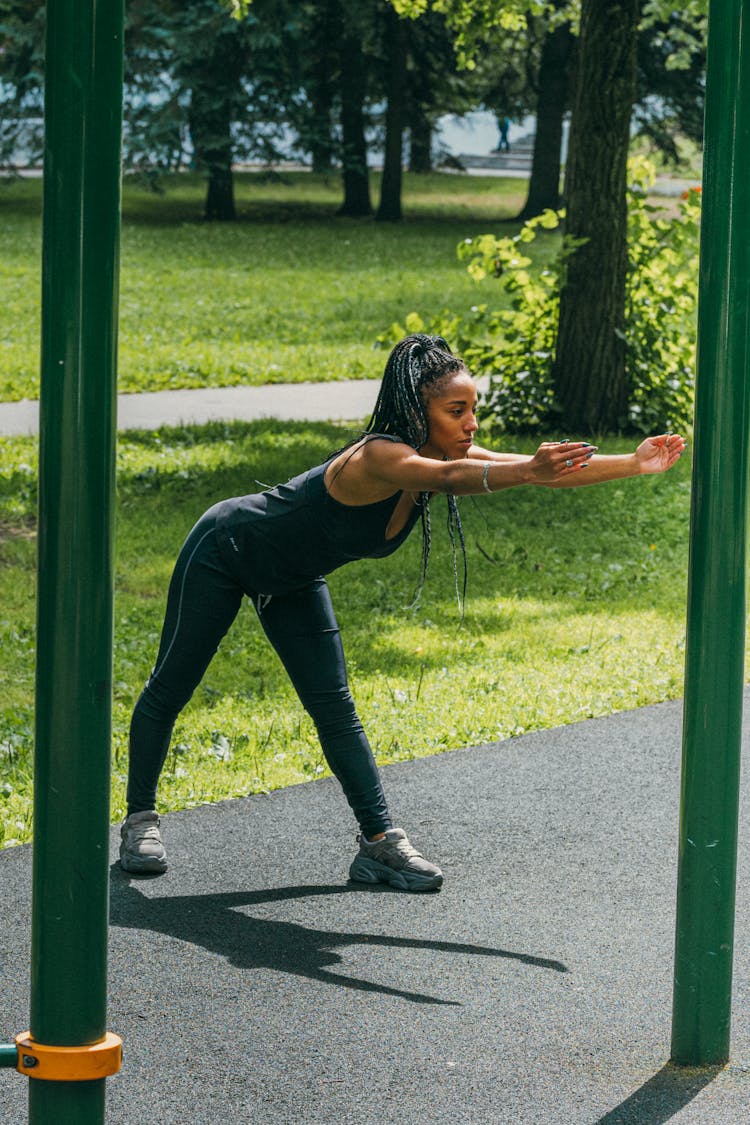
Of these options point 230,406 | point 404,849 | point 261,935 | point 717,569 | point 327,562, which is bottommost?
point 261,935

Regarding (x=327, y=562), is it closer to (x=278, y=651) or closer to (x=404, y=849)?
(x=278, y=651)

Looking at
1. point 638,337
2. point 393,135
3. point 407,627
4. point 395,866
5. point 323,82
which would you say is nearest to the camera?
point 395,866

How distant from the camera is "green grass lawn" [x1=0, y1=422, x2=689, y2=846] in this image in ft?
19.5

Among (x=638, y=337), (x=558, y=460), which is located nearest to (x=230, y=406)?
(x=638, y=337)

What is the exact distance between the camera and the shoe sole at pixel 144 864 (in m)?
4.64

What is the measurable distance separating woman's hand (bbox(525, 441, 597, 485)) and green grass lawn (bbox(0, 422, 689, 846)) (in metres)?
2.19

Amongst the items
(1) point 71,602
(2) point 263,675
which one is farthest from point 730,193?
(2) point 263,675

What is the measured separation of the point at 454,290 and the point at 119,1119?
1985 centimetres

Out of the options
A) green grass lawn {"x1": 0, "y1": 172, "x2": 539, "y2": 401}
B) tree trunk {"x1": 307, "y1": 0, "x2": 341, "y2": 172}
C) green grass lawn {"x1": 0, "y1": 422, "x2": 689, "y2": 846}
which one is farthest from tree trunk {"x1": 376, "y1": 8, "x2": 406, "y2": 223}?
green grass lawn {"x1": 0, "y1": 422, "x2": 689, "y2": 846}

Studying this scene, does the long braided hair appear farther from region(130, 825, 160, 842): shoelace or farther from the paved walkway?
the paved walkway

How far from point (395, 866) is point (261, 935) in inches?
19.5

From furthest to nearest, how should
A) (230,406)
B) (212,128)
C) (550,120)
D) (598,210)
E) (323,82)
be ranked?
(550,120) < (323,82) < (212,128) < (230,406) < (598,210)

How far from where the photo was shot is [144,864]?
4.64 metres

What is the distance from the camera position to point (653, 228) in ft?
40.3
